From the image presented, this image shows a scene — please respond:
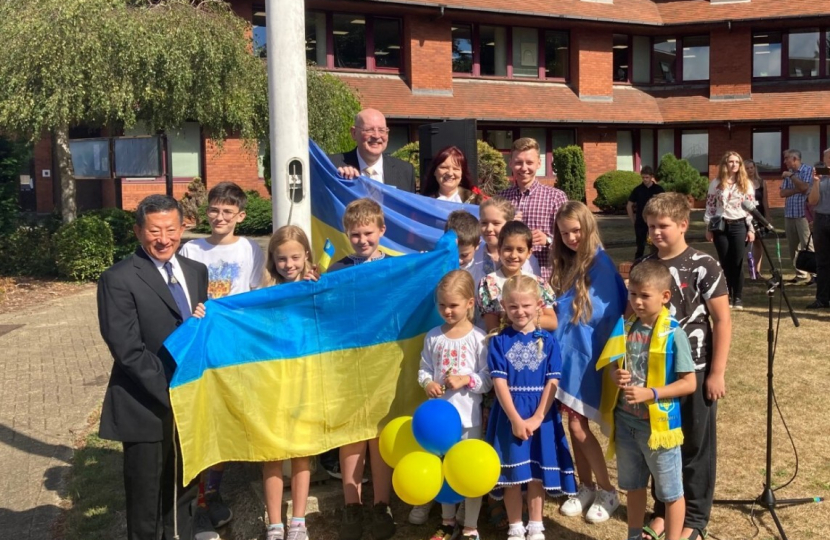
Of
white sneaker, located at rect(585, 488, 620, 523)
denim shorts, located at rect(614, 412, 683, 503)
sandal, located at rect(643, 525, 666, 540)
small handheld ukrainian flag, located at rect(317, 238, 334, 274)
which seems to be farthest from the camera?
small handheld ukrainian flag, located at rect(317, 238, 334, 274)

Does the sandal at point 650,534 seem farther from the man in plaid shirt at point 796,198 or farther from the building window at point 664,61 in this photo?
the building window at point 664,61

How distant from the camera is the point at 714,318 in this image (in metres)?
4.36

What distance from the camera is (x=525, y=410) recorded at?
4508 millimetres

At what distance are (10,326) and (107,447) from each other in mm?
6098

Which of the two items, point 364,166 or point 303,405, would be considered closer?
point 303,405

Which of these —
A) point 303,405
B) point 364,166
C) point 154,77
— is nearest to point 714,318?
point 303,405

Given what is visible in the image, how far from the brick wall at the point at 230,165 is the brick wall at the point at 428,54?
6366 mm

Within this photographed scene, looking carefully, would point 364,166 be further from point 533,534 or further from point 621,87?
point 621,87

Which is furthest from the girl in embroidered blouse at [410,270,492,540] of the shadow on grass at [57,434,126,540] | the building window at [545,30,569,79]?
the building window at [545,30,569,79]

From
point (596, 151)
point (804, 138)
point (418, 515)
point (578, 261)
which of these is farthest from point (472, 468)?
point (804, 138)

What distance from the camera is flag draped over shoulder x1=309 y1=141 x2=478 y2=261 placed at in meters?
6.03

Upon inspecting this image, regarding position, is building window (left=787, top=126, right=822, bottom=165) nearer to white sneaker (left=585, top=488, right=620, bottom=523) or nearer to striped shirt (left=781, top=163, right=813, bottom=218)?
striped shirt (left=781, top=163, right=813, bottom=218)

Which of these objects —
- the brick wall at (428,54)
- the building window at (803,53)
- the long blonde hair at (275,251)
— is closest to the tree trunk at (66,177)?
the long blonde hair at (275,251)

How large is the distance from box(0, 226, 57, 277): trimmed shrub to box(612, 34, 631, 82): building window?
24.1m
